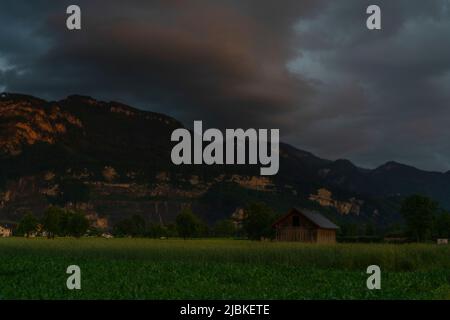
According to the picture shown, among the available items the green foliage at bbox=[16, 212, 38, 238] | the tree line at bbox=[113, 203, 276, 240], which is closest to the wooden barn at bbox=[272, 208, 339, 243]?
the tree line at bbox=[113, 203, 276, 240]

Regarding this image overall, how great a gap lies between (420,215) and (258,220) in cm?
2817

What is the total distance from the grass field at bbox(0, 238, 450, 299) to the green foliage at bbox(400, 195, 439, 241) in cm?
5637

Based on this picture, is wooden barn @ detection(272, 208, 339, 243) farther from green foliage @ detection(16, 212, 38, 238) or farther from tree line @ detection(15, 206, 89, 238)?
green foliage @ detection(16, 212, 38, 238)

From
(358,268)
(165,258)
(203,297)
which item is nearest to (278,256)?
(358,268)

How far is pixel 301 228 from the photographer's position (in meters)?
86.1

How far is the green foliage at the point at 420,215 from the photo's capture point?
315 feet

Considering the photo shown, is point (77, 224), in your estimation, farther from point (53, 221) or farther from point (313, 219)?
point (313, 219)

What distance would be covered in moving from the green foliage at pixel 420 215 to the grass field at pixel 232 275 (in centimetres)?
5637

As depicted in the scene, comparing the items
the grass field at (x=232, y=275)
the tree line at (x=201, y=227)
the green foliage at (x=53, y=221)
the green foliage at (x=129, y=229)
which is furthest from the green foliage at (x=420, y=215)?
the green foliage at (x=53, y=221)

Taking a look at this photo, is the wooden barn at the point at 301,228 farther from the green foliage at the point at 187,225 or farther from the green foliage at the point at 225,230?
the green foliage at the point at 225,230

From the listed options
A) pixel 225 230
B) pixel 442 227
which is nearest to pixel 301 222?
pixel 442 227

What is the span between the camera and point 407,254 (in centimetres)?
3884
